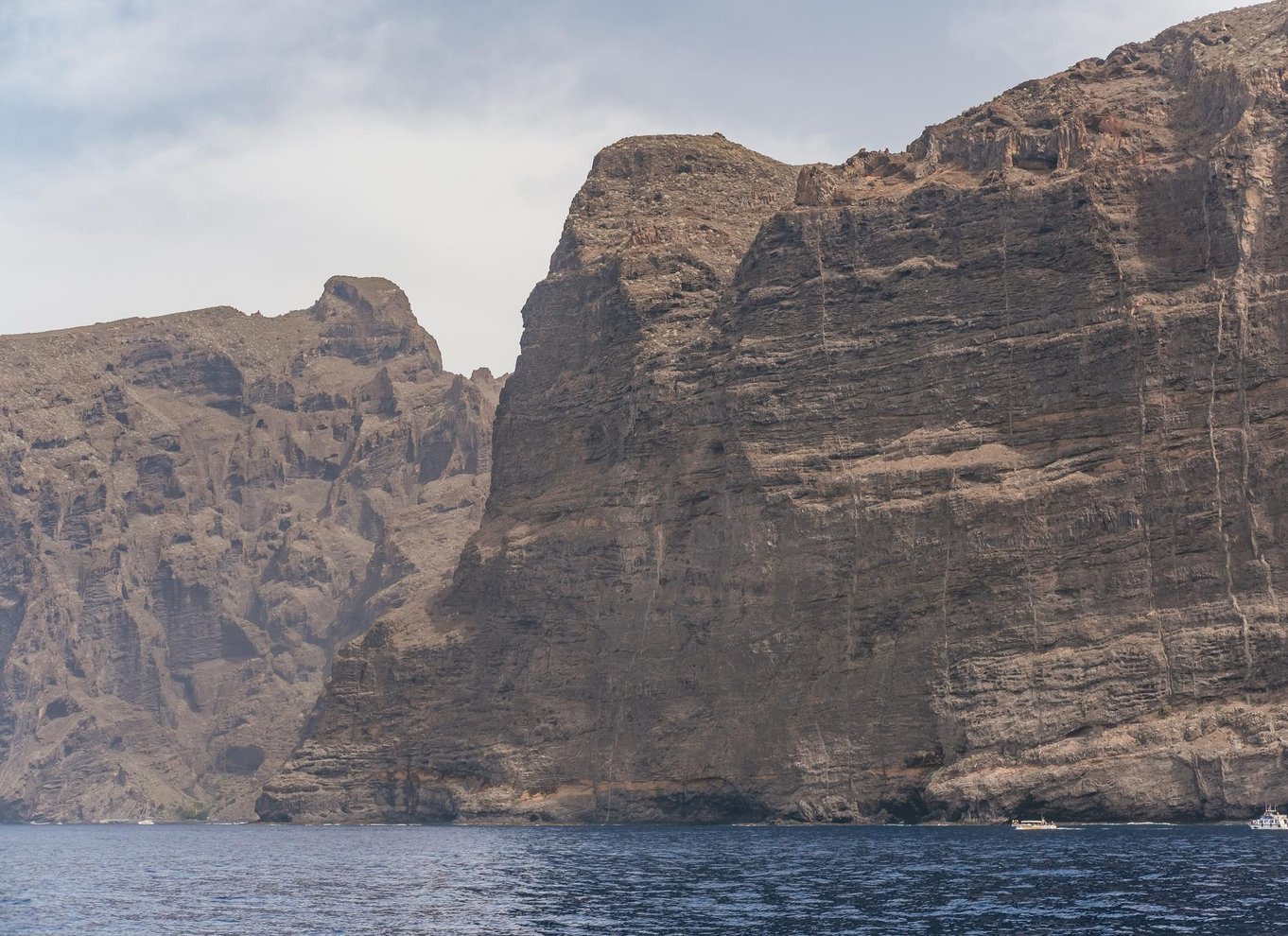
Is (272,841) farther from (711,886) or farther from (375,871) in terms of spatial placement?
(711,886)

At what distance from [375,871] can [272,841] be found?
53551 millimetres

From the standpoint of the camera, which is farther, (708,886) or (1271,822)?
(1271,822)

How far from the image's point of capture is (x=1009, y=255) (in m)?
157

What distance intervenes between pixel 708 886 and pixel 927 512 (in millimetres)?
60451

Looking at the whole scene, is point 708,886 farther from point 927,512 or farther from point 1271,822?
point 927,512

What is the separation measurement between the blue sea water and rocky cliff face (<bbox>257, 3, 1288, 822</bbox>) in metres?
10.3

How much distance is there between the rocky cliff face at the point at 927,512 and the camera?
136 m

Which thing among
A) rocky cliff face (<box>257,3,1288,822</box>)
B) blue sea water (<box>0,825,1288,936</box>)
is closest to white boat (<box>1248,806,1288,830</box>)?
blue sea water (<box>0,825,1288,936</box>)

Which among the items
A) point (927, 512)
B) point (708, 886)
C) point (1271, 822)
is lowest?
point (1271, 822)

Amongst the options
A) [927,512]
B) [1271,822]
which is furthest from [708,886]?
[927,512]

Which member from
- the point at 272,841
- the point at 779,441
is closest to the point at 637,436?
the point at 779,441

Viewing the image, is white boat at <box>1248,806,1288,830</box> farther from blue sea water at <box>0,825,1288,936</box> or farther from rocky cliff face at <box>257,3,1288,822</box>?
rocky cliff face at <box>257,3,1288,822</box>

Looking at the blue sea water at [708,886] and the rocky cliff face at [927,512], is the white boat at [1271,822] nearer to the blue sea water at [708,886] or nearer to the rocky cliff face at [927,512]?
the blue sea water at [708,886]

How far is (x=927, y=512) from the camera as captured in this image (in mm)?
149250
